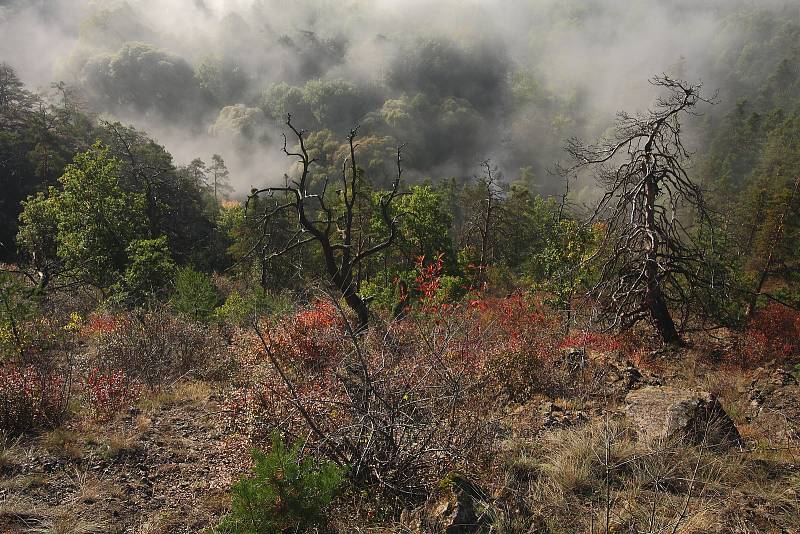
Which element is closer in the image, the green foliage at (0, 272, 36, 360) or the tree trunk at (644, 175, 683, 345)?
the green foliage at (0, 272, 36, 360)

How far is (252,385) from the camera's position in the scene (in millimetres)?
5531

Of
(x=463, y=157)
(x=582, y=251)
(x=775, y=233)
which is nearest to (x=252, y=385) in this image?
(x=582, y=251)

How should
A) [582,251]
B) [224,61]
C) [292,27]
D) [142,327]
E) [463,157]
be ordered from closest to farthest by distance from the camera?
A: [142,327] → [582,251] → [463,157] → [224,61] → [292,27]

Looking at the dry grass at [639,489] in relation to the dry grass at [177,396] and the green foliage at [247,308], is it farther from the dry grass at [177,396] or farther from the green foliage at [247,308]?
the green foliage at [247,308]

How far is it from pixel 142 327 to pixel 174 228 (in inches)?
1083

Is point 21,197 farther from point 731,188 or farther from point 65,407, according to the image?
point 731,188

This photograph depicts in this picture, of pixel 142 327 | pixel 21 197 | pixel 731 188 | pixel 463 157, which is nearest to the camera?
pixel 142 327

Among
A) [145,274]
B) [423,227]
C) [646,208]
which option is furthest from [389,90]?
[646,208]

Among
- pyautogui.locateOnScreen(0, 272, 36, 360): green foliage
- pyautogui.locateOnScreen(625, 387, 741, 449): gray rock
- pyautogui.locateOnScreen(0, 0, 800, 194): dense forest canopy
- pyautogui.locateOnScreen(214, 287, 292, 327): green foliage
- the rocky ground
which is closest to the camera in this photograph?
the rocky ground

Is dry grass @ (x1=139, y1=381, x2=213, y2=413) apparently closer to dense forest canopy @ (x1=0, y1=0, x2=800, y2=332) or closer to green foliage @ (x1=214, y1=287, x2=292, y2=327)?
green foliage @ (x1=214, y1=287, x2=292, y2=327)

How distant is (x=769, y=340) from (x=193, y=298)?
495 inches

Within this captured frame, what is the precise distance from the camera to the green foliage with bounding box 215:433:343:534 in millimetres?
2748

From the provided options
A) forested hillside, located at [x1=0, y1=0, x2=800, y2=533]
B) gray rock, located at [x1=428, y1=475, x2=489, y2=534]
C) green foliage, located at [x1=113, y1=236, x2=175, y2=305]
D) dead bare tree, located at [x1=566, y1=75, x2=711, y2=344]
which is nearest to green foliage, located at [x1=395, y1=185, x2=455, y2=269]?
forested hillside, located at [x1=0, y1=0, x2=800, y2=533]

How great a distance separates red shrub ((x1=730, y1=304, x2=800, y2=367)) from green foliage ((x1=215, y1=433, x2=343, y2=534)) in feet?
26.0
